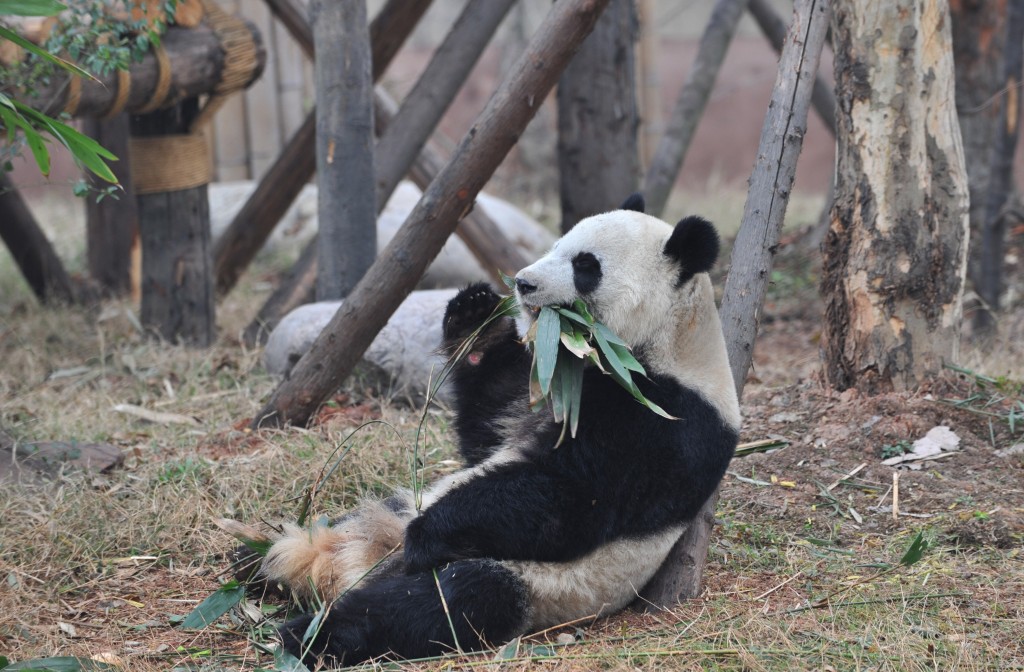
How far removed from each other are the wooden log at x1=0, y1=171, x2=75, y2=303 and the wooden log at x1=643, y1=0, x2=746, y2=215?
12.5ft

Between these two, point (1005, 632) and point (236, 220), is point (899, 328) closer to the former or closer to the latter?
point (1005, 632)

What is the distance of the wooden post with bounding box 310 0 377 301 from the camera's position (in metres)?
4.50

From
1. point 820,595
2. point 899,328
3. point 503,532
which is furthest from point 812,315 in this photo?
point 503,532

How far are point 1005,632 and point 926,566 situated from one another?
365 mm

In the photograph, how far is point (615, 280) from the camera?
2.78 m

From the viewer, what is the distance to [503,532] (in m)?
2.60

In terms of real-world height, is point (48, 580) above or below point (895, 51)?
below

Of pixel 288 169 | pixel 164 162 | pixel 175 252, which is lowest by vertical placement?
pixel 175 252

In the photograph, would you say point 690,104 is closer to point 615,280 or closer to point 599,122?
point 599,122

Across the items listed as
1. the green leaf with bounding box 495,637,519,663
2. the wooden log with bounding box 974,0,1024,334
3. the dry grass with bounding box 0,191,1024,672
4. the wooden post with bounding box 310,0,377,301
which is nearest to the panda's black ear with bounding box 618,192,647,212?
the dry grass with bounding box 0,191,1024,672

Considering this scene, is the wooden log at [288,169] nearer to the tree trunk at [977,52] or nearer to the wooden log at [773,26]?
the wooden log at [773,26]

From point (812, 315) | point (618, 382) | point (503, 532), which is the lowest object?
point (812, 315)

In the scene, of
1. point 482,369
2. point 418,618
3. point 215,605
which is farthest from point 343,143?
point 418,618

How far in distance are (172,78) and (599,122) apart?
255 cm
